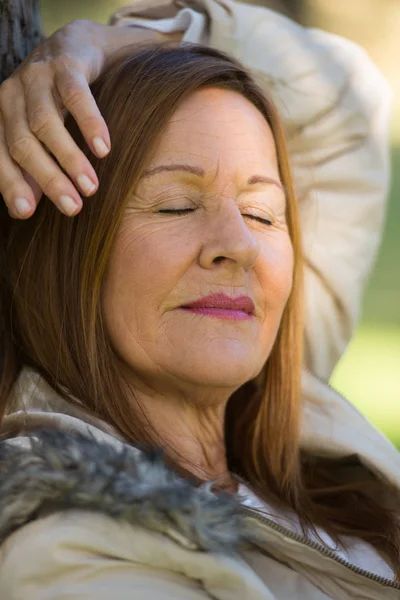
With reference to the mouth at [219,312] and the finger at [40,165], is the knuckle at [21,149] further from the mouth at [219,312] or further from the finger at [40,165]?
the mouth at [219,312]

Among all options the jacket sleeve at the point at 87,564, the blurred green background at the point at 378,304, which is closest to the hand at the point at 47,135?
the jacket sleeve at the point at 87,564

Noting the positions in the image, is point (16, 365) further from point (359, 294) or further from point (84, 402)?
point (359, 294)

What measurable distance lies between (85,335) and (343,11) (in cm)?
228

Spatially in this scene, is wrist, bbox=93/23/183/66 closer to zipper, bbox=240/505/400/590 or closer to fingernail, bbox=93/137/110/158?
fingernail, bbox=93/137/110/158

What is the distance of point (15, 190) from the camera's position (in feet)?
5.01

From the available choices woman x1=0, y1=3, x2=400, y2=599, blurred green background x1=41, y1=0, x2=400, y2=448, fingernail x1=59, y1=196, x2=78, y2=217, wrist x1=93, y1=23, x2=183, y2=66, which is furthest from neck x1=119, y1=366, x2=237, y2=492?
blurred green background x1=41, y1=0, x2=400, y2=448

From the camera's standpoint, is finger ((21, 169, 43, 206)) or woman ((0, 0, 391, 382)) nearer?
finger ((21, 169, 43, 206))

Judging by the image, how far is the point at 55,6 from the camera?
266 centimetres

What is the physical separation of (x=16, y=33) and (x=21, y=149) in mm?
476

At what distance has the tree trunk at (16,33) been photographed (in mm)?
1870

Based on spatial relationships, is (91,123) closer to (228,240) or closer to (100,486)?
(228,240)

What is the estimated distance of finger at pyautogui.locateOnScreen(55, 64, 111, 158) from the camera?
1.52m

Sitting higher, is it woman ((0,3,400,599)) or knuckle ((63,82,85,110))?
knuckle ((63,82,85,110))

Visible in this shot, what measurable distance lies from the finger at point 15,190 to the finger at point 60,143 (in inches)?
2.6
